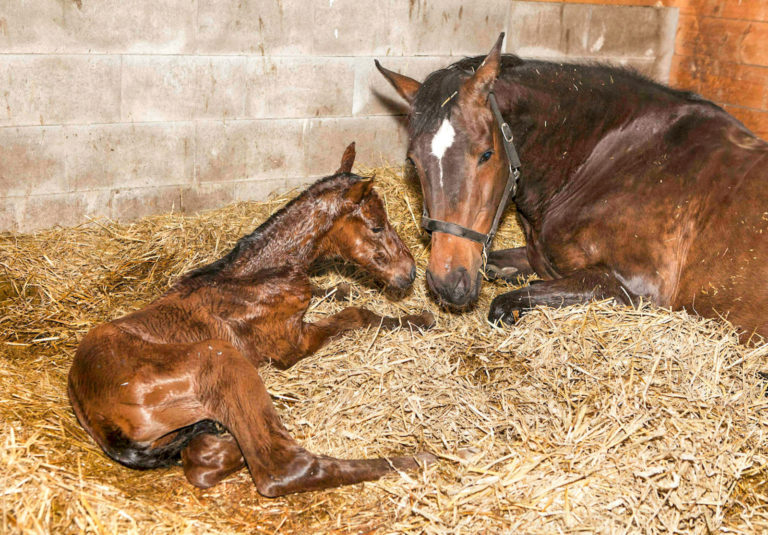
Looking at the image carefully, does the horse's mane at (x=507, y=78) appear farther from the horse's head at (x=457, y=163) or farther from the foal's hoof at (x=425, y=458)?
→ the foal's hoof at (x=425, y=458)

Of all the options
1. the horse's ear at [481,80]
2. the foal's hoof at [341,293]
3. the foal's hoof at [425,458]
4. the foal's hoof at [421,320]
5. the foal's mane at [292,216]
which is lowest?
the foal's hoof at [425,458]

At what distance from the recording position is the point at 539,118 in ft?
12.2

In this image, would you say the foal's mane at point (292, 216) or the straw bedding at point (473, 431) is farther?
the foal's mane at point (292, 216)

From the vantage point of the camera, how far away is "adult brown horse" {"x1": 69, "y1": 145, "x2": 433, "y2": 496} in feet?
8.61

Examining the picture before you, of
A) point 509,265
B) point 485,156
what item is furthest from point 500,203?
point 509,265

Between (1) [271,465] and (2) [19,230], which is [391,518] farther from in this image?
(2) [19,230]

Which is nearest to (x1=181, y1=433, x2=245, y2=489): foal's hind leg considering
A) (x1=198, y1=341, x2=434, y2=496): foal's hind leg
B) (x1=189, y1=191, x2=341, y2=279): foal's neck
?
(x1=198, y1=341, x2=434, y2=496): foal's hind leg

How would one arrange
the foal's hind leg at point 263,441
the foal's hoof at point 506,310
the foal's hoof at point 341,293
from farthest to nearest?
1. the foal's hoof at point 341,293
2. the foal's hoof at point 506,310
3. the foal's hind leg at point 263,441

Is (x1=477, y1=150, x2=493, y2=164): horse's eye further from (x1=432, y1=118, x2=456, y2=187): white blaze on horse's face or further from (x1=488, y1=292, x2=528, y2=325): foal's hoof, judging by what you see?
(x1=488, y1=292, x2=528, y2=325): foal's hoof

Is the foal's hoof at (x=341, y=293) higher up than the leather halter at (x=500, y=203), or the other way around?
the leather halter at (x=500, y=203)

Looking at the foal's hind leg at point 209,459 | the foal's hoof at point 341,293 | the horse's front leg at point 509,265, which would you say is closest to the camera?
the foal's hind leg at point 209,459

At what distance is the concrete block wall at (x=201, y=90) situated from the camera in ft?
14.4

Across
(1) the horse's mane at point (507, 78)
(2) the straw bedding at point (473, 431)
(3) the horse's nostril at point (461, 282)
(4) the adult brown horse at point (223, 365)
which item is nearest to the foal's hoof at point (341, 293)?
(2) the straw bedding at point (473, 431)

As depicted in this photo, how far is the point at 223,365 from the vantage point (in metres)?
2.72
